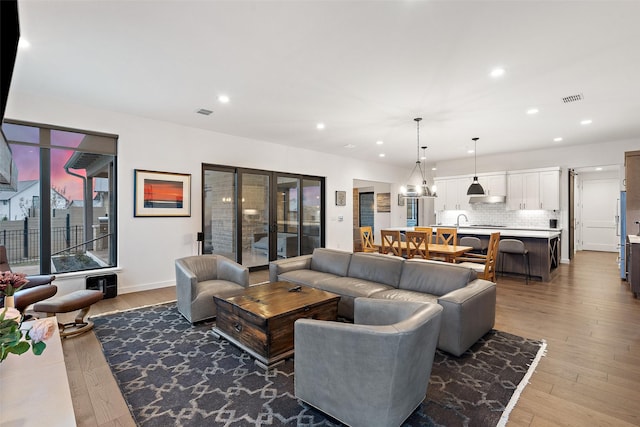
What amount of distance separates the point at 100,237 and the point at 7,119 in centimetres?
190

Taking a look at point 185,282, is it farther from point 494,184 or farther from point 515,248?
point 494,184

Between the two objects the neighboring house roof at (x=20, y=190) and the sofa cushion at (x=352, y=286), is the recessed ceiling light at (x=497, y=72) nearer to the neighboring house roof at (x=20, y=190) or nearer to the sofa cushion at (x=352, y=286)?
the sofa cushion at (x=352, y=286)

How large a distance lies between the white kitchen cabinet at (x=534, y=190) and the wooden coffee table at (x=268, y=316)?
22.3 feet

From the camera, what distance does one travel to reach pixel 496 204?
821cm

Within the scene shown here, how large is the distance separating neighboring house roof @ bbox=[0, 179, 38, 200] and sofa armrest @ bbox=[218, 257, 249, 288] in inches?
110

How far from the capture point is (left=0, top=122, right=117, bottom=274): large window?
407cm

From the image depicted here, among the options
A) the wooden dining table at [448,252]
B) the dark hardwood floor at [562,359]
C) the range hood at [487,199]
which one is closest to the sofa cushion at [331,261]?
the wooden dining table at [448,252]

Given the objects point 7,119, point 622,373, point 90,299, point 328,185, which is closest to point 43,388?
point 90,299

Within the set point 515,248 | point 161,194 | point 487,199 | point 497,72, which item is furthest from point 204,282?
point 487,199

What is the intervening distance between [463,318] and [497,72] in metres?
2.65

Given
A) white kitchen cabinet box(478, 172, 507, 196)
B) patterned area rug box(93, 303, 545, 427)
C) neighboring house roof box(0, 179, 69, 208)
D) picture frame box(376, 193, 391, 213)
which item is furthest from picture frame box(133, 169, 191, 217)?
white kitchen cabinet box(478, 172, 507, 196)

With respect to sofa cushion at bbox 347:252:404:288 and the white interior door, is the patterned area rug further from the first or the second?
the white interior door

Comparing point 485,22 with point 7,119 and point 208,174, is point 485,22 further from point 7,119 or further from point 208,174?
point 7,119

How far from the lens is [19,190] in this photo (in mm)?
4082
